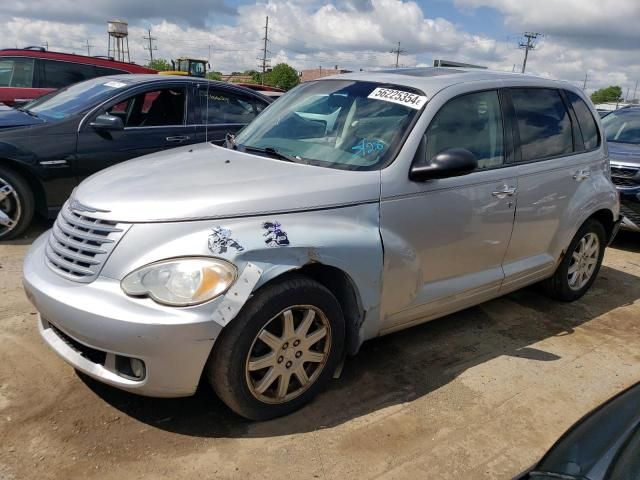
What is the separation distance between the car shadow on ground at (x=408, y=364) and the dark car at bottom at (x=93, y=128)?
2845 millimetres

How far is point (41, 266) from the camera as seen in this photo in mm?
2803

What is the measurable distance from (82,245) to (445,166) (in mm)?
1867

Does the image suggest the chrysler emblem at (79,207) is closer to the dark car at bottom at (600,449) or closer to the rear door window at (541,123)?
the dark car at bottom at (600,449)

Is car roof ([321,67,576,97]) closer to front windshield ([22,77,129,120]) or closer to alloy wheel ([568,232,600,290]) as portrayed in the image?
alloy wheel ([568,232,600,290])

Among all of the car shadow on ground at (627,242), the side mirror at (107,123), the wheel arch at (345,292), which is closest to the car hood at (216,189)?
the wheel arch at (345,292)

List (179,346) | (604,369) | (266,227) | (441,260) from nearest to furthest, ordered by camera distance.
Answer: (179,346)
(266,227)
(441,260)
(604,369)

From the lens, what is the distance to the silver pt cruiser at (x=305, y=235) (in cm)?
243

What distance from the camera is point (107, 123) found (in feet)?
17.3

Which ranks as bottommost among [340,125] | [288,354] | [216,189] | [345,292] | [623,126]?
[288,354]

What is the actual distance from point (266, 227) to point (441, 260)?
1.23 m

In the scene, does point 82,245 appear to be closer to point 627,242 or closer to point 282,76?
point 627,242

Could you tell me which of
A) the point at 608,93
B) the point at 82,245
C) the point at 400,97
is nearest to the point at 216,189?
the point at 82,245

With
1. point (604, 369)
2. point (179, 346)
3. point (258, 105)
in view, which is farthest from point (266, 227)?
point (258, 105)

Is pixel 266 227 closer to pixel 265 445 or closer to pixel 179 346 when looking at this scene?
pixel 179 346
